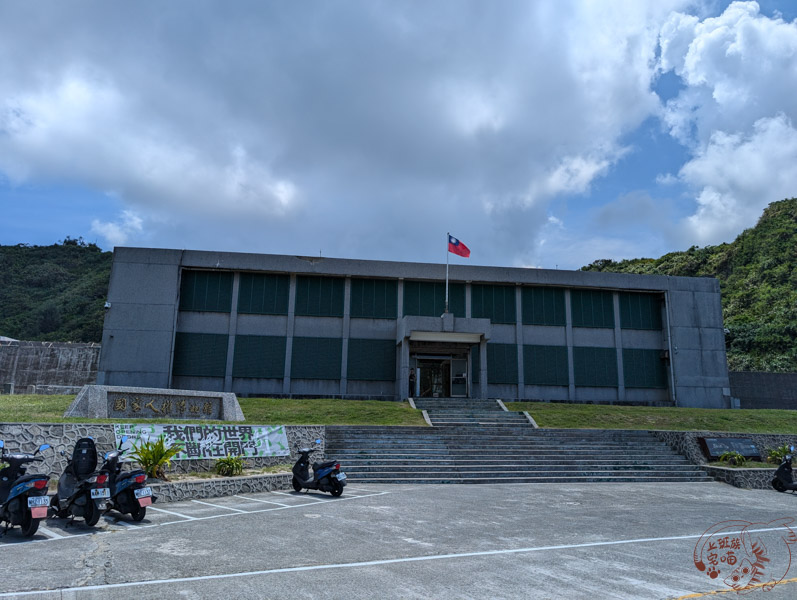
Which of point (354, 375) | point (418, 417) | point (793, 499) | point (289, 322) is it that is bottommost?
point (793, 499)

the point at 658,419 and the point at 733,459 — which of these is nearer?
the point at 733,459

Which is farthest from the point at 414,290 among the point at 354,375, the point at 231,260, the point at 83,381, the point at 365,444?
the point at 83,381

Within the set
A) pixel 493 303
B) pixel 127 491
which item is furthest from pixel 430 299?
pixel 127 491

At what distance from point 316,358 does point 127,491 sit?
19.9m

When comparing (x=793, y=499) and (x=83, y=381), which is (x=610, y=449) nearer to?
(x=793, y=499)

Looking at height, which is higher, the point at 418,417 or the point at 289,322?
the point at 289,322

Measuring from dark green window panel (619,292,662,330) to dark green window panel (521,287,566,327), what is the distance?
141 inches

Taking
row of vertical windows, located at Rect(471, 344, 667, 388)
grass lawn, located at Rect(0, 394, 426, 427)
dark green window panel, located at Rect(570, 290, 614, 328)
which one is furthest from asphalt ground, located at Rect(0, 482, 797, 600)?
dark green window panel, located at Rect(570, 290, 614, 328)

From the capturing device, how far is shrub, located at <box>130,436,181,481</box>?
1092 cm

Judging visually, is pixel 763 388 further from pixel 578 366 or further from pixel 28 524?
pixel 28 524

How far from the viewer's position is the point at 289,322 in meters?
28.5

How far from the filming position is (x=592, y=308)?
1211 inches

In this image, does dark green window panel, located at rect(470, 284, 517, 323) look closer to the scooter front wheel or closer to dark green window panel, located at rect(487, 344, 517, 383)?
dark green window panel, located at rect(487, 344, 517, 383)

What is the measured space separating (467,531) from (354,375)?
20467 millimetres
